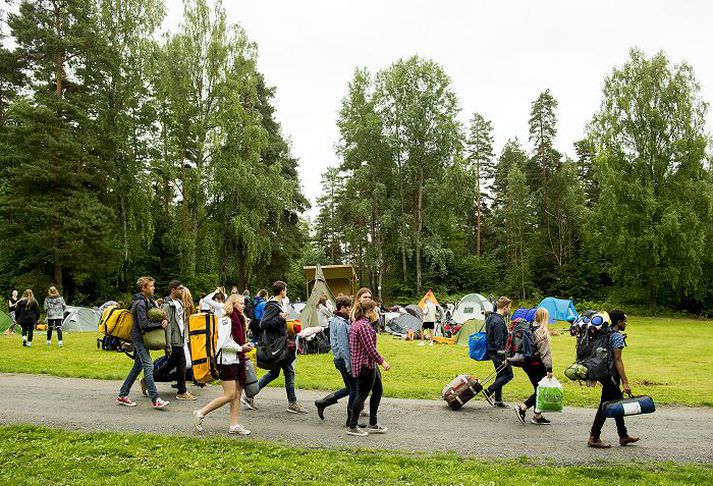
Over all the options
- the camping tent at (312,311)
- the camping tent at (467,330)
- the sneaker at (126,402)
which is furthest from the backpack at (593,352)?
the camping tent at (467,330)

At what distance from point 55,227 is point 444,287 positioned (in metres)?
23.9

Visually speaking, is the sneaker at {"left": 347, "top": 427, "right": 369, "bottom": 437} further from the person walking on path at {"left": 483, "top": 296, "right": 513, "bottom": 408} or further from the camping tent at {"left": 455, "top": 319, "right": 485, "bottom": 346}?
the camping tent at {"left": 455, "top": 319, "right": 485, "bottom": 346}

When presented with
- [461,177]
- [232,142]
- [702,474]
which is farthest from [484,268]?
[702,474]

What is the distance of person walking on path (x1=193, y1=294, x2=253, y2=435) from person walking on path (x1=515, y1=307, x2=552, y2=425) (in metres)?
3.65

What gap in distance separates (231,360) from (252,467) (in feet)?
4.33

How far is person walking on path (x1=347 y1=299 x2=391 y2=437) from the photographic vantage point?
6.49 meters

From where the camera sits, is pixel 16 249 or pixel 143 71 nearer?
pixel 16 249

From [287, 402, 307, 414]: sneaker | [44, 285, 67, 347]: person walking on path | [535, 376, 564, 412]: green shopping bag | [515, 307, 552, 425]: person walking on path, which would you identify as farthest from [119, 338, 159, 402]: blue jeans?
[44, 285, 67, 347]: person walking on path

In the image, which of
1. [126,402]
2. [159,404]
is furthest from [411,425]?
[126,402]

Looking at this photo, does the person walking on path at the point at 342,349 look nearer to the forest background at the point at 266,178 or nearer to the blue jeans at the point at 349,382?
the blue jeans at the point at 349,382

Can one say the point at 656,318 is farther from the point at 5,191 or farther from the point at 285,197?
the point at 5,191

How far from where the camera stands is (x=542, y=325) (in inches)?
295

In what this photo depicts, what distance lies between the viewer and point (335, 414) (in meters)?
7.73

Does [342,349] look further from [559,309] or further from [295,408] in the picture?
[559,309]
